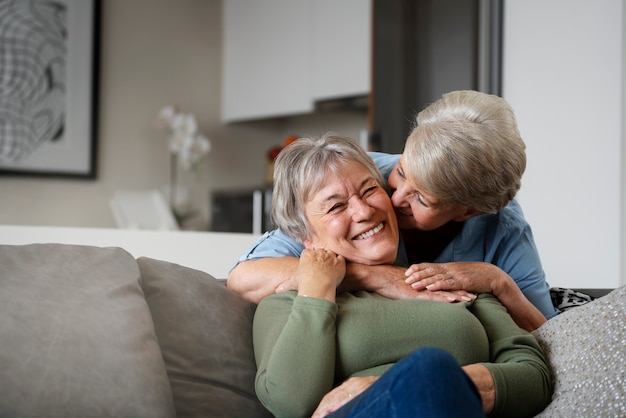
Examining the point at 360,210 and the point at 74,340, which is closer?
the point at 74,340

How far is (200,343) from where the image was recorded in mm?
1400

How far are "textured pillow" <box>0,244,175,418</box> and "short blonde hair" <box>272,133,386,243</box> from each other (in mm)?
372

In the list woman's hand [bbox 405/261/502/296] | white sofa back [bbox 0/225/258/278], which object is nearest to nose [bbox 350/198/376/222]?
woman's hand [bbox 405/261/502/296]

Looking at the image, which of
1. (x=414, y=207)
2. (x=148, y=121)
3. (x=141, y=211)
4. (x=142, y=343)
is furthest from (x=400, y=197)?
(x=148, y=121)

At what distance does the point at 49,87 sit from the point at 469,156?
3.60 metres

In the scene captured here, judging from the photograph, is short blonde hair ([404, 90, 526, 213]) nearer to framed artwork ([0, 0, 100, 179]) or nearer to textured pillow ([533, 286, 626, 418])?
textured pillow ([533, 286, 626, 418])

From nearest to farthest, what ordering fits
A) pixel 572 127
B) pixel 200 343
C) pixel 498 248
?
pixel 200 343, pixel 498 248, pixel 572 127

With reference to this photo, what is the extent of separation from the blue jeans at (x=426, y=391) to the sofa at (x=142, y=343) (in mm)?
399

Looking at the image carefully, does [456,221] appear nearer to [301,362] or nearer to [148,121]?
[301,362]

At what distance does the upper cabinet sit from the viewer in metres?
4.50

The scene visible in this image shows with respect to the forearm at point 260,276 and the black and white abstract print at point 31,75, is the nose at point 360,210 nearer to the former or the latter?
the forearm at point 260,276

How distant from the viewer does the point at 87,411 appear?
44.6 inches

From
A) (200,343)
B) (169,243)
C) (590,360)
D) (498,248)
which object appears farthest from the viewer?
(169,243)

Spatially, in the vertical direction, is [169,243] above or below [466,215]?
below
